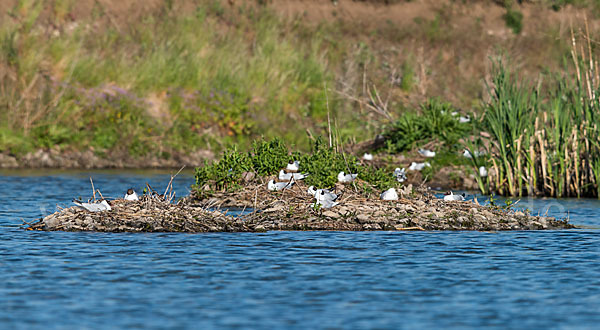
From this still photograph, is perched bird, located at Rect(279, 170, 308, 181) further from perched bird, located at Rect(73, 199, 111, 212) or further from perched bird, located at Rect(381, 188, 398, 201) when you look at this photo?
perched bird, located at Rect(73, 199, 111, 212)

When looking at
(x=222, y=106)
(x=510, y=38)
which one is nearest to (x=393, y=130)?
(x=222, y=106)

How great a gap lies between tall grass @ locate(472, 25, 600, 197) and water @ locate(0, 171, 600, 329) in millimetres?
4187

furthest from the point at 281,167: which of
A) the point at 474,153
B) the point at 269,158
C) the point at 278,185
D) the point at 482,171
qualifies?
the point at 474,153

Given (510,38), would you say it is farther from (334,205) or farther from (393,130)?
(334,205)

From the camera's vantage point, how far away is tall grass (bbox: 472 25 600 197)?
2077 centimetres

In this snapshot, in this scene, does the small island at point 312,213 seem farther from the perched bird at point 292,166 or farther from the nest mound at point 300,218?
the perched bird at point 292,166

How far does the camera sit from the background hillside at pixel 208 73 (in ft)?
101

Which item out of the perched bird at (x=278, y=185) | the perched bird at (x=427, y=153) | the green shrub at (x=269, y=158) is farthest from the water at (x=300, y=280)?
the perched bird at (x=427, y=153)

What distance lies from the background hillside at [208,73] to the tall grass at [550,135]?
178 centimetres

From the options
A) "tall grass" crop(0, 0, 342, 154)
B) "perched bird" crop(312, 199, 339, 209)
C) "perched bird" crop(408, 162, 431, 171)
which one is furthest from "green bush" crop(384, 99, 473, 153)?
"perched bird" crop(312, 199, 339, 209)

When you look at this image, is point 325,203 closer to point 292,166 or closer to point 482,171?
point 292,166

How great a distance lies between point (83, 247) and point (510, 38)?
3902 cm

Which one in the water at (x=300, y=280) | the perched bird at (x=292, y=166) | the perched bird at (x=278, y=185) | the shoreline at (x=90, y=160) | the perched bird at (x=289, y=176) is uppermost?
the shoreline at (x=90, y=160)

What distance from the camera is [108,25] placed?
4281 cm
